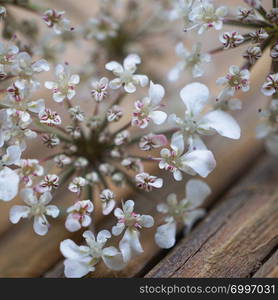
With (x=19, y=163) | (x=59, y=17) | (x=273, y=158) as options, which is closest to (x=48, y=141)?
(x=19, y=163)

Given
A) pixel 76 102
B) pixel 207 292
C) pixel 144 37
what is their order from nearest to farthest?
pixel 207 292
pixel 76 102
pixel 144 37

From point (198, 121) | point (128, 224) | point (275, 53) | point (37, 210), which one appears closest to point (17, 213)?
point (37, 210)

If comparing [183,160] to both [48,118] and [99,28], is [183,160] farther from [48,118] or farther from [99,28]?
[99,28]

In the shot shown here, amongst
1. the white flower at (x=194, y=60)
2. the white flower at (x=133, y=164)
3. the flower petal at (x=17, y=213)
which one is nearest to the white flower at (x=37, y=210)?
the flower petal at (x=17, y=213)

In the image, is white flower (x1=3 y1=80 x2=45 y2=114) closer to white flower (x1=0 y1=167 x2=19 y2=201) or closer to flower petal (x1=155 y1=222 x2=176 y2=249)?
white flower (x1=0 y1=167 x2=19 y2=201)

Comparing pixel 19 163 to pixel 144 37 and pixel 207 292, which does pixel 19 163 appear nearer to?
pixel 207 292

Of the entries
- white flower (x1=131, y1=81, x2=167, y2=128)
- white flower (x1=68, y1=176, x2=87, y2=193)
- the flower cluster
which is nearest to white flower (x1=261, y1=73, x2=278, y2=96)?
→ the flower cluster

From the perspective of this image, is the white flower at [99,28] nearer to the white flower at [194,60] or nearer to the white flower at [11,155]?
the white flower at [194,60]
